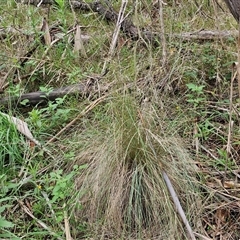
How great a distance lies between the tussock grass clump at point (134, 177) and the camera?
5.51 feet

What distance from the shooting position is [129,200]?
67.6 inches

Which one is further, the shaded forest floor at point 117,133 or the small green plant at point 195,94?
the small green plant at point 195,94

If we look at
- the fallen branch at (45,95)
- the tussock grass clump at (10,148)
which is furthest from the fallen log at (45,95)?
the tussock grass clump at (10,148)

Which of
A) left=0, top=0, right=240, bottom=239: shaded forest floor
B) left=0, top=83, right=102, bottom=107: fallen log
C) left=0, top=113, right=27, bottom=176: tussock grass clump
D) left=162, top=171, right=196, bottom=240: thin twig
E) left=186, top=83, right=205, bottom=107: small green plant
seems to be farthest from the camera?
left=0, top=83, right=102, bottom=107: fallen log

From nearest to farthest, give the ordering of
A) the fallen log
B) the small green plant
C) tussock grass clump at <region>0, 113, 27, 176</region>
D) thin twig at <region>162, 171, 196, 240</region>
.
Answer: thin twig at <region>162, 171, 196, 240</region> < tussock grass clump at <region>0, 113, 27, 176</region> < the small green plant < the fallen log

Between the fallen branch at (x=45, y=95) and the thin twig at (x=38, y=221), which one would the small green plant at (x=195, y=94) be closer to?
the fallen branch at (x=45, y=95)

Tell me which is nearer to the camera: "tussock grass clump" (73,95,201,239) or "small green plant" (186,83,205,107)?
Answer: "tussock grass clump" (73,95,201,239)

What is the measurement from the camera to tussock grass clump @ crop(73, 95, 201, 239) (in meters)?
1.68

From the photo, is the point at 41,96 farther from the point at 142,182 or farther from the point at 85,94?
the point at 142,182

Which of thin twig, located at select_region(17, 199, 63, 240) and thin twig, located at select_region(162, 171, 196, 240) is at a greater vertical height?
thin twig, located at select_region(162, 171, 196, 240)

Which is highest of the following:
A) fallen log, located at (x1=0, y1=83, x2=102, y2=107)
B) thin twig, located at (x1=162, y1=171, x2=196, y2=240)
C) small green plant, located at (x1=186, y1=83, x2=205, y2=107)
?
thin twig, located at (x1=162, y1=171, x2=196, y2=240)

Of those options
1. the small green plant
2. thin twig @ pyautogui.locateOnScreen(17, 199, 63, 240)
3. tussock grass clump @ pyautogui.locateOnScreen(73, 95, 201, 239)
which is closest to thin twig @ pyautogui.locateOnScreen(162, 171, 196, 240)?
tussock grass clump @ pyautogui.locateOnScreen(73, 95, 201, 239)

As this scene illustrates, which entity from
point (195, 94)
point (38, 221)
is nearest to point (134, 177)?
point (38, 221)

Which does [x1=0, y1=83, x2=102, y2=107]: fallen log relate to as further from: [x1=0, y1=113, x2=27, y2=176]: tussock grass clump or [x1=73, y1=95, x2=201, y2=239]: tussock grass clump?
A: [x1=73, y1=95, x2=201, y2=239]: tussock grass clump
